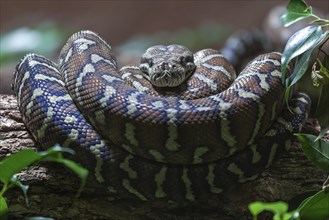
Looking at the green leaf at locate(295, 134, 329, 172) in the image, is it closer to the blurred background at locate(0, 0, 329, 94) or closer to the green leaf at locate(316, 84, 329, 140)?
the green leaf at locate(316, 84, 329, 140)

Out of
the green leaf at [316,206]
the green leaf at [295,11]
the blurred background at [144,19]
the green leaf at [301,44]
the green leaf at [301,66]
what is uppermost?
the blurred background at [144,19]

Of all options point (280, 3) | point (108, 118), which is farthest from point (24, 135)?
point (280, 3)

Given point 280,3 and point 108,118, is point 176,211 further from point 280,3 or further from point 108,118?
point 280,3

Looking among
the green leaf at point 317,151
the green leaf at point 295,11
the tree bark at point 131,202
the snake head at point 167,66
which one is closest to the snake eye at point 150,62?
the snake head at point 167,66

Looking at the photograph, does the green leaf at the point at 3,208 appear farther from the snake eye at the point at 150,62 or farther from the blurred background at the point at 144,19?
the blurred background at the point at 144,19

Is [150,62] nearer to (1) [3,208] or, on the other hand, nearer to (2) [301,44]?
(2) [301,44]
